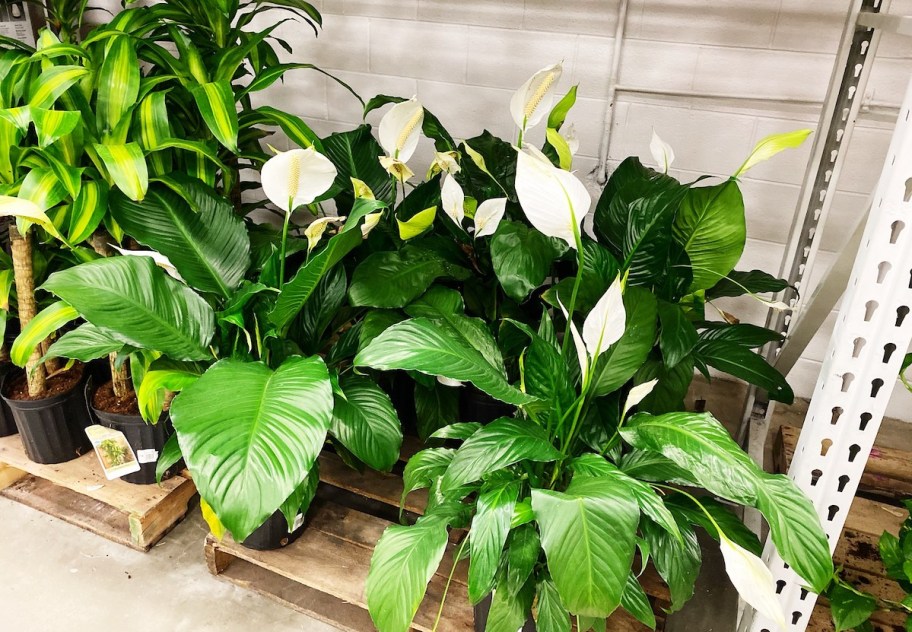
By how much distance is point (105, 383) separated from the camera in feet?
5.63

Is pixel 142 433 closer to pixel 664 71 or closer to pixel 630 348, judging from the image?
pixel 630 348

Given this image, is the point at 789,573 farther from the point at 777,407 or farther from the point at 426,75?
the point at 426,75

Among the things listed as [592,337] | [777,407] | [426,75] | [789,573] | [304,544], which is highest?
[426,75]

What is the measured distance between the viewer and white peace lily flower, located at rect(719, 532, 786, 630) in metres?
0.83

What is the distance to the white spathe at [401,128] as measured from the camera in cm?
129

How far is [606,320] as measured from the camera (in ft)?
3.11

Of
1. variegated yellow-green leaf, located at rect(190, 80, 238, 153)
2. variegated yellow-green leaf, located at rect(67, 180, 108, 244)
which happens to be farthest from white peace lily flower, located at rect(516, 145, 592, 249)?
variegated yellow-green leaf, located at rect(67, 180, 108, 244)

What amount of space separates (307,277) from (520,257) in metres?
0.41

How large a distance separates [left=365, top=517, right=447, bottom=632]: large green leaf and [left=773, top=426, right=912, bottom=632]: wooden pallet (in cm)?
79

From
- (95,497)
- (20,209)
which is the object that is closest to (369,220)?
(20,209)

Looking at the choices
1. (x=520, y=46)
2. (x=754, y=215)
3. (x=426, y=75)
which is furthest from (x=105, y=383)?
(x=754, y=215)

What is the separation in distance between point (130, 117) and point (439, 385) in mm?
857

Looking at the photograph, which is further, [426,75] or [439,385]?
A: [426,75]

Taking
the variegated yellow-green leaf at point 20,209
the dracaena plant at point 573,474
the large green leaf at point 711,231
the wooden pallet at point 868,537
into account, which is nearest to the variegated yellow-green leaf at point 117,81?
the variegated yellow-green leaf at point 20,209
